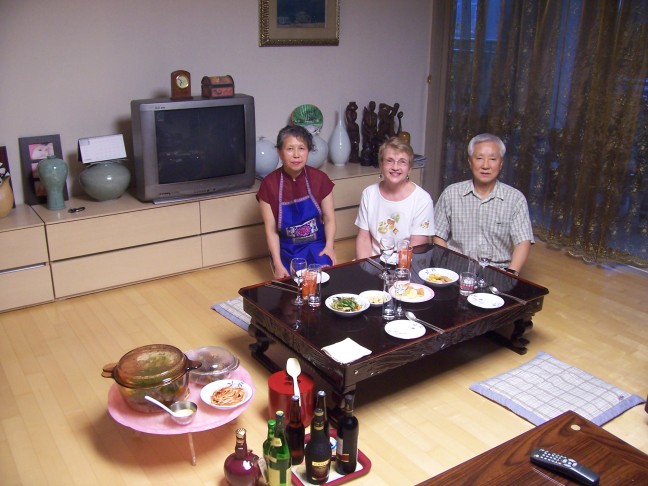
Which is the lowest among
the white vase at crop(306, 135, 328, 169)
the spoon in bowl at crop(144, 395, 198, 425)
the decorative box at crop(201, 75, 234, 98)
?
the spoon in bowl at crop(144, 395, 198, 425)

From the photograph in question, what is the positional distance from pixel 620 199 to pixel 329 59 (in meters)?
2.33

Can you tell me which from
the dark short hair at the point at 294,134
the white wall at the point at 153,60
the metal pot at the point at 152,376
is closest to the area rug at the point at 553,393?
the metal pot at the point at 152,376

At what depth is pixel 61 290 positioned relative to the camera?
3.75 m

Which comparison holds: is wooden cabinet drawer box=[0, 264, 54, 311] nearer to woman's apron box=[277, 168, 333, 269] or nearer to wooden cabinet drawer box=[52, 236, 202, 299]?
wooden cabinet drawer box=[52, 236, 202, 299]

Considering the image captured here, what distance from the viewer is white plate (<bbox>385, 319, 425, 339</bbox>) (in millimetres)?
2576

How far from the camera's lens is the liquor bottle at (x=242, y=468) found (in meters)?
2.13

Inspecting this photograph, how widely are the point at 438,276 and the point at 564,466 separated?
148 cm

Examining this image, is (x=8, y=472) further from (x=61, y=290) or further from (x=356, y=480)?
(x=61, y=290)

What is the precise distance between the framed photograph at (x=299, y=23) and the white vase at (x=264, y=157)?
2.32ft

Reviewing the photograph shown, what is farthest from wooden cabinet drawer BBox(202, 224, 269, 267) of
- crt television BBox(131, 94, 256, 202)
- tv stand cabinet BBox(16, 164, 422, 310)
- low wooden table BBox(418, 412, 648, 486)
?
low wooden table BBox(418, 412, 648, 486)

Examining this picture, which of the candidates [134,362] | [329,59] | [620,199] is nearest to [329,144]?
[329,59]

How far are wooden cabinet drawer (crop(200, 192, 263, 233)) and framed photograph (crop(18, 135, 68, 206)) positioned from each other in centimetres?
97

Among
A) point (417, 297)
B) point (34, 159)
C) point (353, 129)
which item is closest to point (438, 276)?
point (417, 297)

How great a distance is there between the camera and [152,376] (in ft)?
7.29
